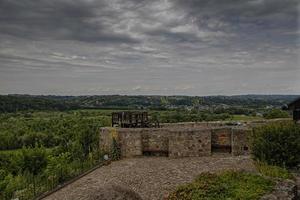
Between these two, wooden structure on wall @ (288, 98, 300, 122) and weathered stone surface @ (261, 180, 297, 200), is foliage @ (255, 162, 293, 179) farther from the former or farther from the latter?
wooden structure on wall @ (288, 98, 300, 122)

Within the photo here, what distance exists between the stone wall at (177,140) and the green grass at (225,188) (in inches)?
251

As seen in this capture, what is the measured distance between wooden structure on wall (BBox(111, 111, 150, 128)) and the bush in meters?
7.65

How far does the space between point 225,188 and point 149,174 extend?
15.9 feet

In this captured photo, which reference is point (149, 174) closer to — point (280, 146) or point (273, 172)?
point (273, 172)

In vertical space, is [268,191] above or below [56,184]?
above

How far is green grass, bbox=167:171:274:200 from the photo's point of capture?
25.1 feet

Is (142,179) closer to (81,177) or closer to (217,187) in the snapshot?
(81,177)

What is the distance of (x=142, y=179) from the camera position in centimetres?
1195

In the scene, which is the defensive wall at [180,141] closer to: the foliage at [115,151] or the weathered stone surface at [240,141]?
the weathered stone surface at [240,141]

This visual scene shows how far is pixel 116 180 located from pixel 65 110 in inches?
4697

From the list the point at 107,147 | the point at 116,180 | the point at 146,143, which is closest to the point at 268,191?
the point at 116,180

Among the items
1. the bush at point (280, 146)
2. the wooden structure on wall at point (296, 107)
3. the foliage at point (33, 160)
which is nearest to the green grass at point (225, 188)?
the bush at point (280, 146)

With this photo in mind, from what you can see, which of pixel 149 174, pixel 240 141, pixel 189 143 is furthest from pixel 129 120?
pixel 149 174

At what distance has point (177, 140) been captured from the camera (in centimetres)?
1565
